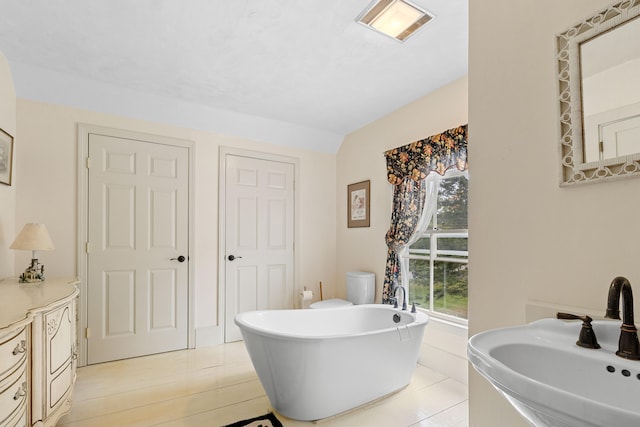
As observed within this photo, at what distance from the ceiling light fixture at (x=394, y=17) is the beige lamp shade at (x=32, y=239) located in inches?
109

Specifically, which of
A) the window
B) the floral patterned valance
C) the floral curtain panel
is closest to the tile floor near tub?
the window

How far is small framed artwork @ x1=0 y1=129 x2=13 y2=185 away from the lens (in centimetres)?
247

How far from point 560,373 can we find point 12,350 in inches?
81.0

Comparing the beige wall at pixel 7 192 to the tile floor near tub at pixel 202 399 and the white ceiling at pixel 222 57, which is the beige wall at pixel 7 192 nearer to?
the white ceiling at pixel 222 57

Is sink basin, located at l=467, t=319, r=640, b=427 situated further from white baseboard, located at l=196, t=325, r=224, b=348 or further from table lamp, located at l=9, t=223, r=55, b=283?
white baseboard, located at l=196, t=325, r=224, b=348

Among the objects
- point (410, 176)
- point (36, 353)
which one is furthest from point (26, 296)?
point (410, 176)

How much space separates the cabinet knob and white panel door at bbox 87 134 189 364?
1670 millimetres

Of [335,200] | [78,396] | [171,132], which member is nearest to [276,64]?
[171,132]

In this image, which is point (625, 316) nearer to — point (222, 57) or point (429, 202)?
point (429, 202)

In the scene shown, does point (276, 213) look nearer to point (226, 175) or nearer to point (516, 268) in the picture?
point (226, 175)

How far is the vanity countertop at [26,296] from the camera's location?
55.7 inches

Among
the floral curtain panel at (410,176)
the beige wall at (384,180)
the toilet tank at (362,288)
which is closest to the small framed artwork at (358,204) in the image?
the beige wall at (384,180)

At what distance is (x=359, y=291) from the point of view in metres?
3.53

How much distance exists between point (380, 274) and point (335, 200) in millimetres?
1298
